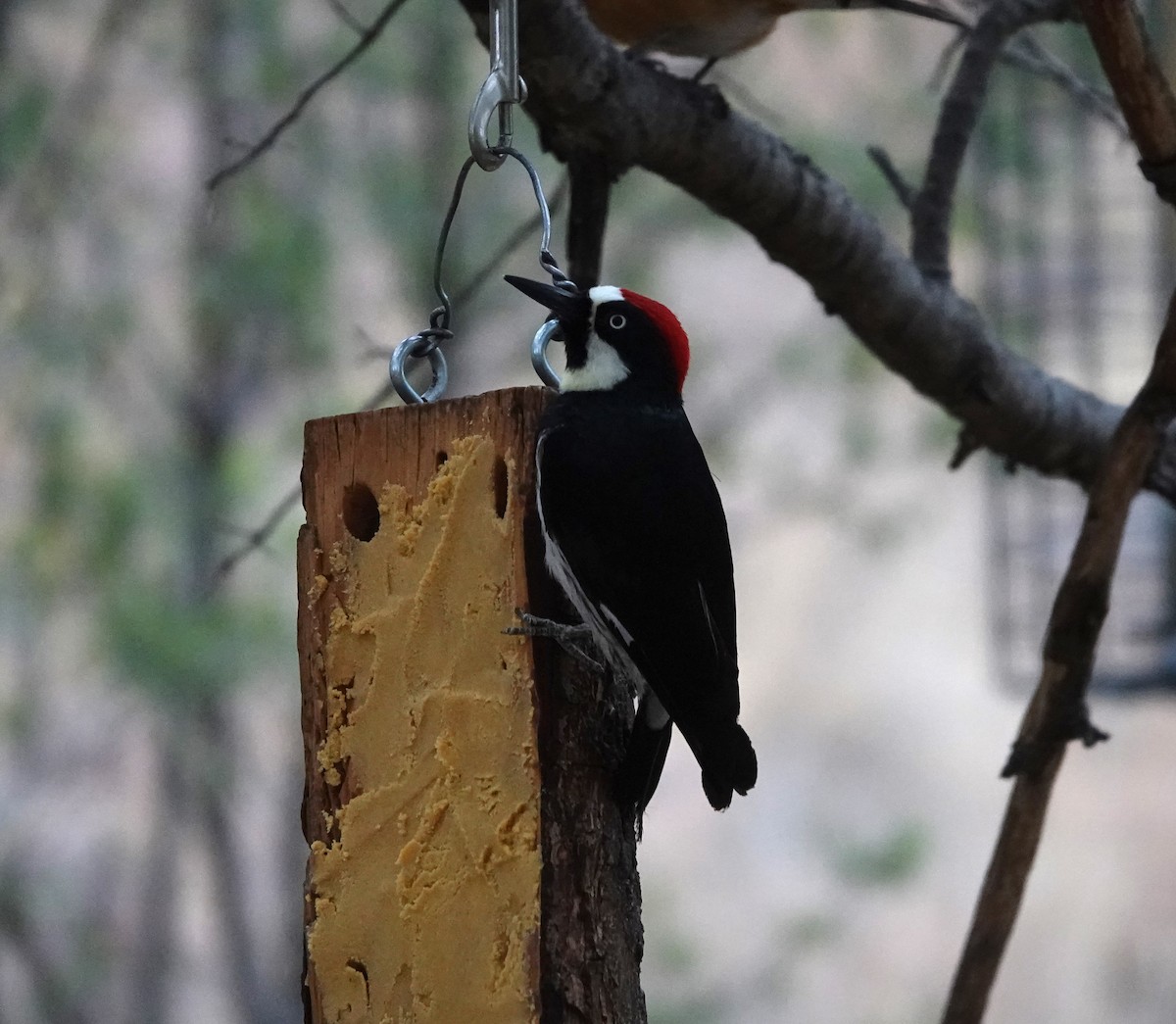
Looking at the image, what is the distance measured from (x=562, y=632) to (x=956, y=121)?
2.85 feet

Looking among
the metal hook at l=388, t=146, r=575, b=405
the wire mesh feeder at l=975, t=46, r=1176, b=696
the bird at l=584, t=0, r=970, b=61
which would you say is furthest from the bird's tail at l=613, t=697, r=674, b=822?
the wire mesh feeder at l=975, t=46, r=1176, b=696

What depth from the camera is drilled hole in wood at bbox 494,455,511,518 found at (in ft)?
3.41

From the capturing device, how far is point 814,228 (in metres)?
1.46

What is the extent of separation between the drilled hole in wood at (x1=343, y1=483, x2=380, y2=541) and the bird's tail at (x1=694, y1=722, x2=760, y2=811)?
0.31m

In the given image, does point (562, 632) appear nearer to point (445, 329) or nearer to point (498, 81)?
point (445, 329)

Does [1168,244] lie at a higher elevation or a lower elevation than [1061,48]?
lower

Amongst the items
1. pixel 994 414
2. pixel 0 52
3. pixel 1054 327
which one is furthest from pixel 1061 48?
pixel 0 52

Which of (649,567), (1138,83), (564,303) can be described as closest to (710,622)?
(649,567)

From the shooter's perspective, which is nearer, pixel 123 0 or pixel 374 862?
pixel 374 862

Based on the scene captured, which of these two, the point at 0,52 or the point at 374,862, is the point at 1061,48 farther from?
the point at 374,862

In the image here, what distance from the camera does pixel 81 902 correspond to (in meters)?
3.83

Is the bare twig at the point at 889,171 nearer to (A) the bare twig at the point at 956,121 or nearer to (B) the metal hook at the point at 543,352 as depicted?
(A) the bare twig at the point at 956,121

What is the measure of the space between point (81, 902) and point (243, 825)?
0.45m

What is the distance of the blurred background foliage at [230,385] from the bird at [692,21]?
129cm
